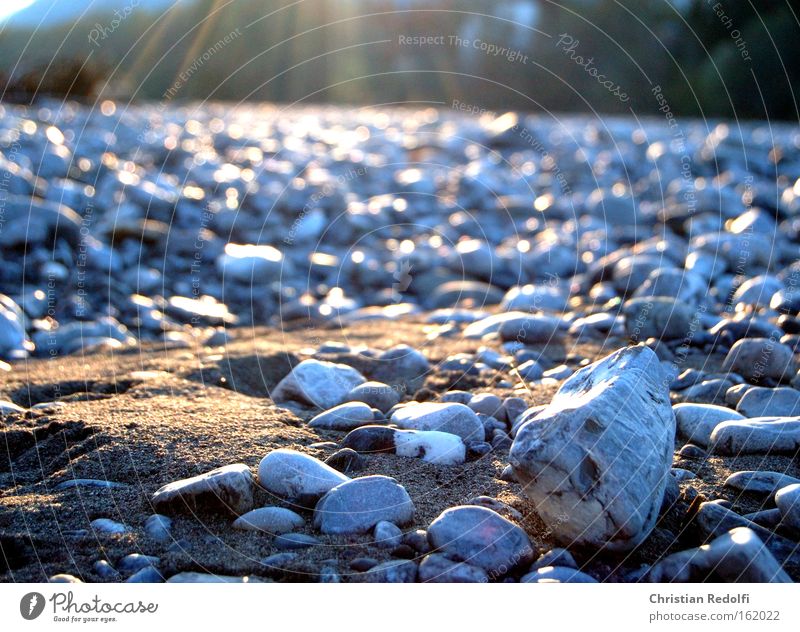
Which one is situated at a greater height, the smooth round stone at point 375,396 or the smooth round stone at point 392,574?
the smooth round stone at point 375,396

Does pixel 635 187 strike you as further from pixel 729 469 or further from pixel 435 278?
pixel 729 469

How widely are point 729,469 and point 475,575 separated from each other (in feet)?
3.22

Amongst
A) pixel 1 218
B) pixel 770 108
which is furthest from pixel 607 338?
pixel 770 108

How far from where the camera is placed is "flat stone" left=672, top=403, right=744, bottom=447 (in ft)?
8.91

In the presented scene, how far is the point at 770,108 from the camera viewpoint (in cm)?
1869

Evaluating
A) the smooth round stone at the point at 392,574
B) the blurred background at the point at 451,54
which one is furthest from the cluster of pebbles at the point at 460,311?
the blurred background at the point at 451,54

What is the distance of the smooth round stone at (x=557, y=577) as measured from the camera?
1.97 m

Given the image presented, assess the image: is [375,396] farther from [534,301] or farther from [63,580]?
[534,301]

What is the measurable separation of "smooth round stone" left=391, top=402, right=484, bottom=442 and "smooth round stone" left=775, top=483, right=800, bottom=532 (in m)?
0.91

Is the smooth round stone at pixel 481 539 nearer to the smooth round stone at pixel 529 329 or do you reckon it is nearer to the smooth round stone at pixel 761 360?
the smooth round stone at pixel 761 360

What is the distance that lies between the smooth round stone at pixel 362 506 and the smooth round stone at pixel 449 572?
0.69 ft

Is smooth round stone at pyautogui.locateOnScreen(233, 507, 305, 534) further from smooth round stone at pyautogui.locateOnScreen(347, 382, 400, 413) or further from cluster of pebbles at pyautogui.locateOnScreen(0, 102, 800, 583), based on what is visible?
smooth round stone at pyautogui.locateOnScreen(347, 382, 400, 413)

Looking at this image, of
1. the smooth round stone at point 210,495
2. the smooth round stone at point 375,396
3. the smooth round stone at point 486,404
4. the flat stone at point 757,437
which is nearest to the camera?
the smooth round stone at point 210,495

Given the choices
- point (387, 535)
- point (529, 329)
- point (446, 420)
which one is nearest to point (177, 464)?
point (387, 535)
